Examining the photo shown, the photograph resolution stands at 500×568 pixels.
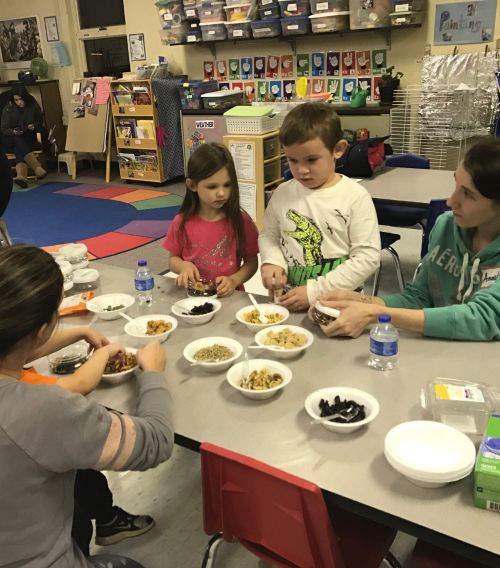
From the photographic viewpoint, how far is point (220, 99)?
18.7ft

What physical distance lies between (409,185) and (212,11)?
363 cm

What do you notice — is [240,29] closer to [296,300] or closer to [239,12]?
[239,12]

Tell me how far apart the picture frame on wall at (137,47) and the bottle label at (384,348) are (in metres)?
6.60

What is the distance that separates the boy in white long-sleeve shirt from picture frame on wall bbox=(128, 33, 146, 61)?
582cm

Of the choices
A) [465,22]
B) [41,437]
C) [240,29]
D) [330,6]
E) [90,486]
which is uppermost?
[330,6]

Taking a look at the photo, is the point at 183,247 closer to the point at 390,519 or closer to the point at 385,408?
the point at 385,408

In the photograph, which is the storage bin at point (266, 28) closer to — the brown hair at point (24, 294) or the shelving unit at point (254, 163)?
the shelving unit at point (254, 163)

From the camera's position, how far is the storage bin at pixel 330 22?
4887 mm

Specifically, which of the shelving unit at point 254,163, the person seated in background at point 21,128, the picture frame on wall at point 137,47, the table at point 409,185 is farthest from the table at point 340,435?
the person seated in background at point 21,128

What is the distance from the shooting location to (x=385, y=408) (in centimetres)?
115

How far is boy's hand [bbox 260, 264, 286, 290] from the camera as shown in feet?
5.87

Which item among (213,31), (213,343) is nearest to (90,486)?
(213,343)

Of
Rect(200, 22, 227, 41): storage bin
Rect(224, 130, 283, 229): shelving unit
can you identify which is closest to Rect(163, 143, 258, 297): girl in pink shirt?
Rect(224, 130, 283, 229): shelving unit

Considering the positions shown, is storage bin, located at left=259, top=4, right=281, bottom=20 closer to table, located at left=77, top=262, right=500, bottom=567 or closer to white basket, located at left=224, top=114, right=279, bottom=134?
white basket, located at left=224, top=114, right=279, bottom=134
